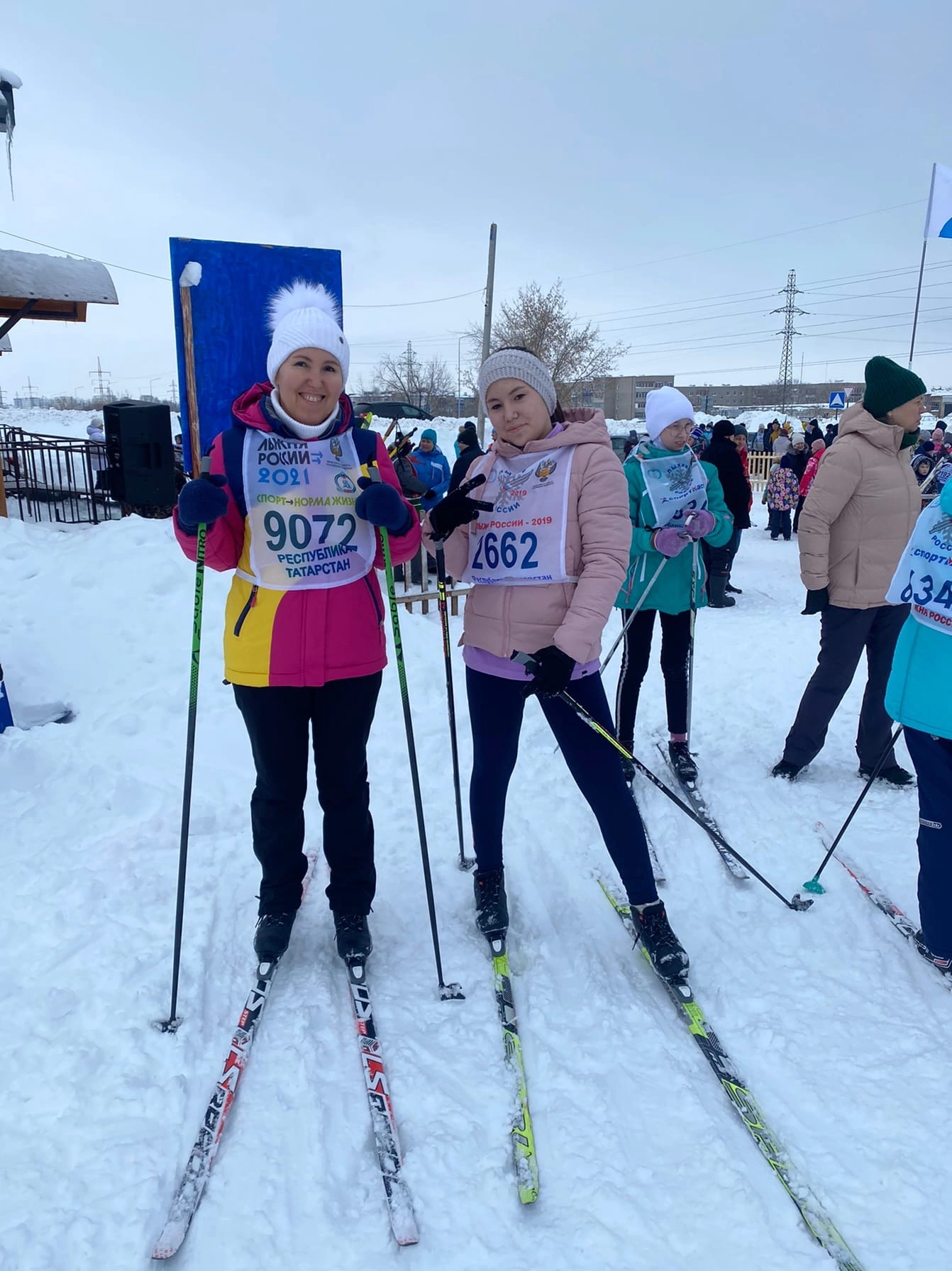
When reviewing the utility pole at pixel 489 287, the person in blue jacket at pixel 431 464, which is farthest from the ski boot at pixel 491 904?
the utility pole at pixel 489 287

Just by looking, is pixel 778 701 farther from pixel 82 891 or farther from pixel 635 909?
pixel 82 891

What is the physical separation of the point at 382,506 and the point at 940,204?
7.14m

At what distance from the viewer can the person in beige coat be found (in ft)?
11.9

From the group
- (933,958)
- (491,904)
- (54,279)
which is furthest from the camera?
(54,279)

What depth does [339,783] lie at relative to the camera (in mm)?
2572

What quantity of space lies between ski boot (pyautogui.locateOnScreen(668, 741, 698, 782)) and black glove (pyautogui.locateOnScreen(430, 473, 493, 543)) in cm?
219

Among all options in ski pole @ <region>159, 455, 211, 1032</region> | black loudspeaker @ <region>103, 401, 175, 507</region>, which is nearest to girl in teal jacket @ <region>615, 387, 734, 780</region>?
ski pole @ <region>159, 455, 211, 1032</region>

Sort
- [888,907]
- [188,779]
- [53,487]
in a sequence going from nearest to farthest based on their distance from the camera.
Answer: [188,779] < [888,907] < [53,487]

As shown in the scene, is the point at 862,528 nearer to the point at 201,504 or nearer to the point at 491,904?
the point at 491,904

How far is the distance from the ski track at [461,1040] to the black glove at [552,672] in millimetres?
1084

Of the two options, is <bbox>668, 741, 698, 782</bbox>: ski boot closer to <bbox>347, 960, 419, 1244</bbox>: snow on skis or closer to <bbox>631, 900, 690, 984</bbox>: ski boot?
<bbox>631, 900, 690, 984</bbox>: ski boot

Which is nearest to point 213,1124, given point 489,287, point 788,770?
point 788,770

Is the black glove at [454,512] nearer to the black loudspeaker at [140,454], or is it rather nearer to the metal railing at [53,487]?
the black loudspeaker at [140,454]

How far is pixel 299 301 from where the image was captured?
2494 millimetres
